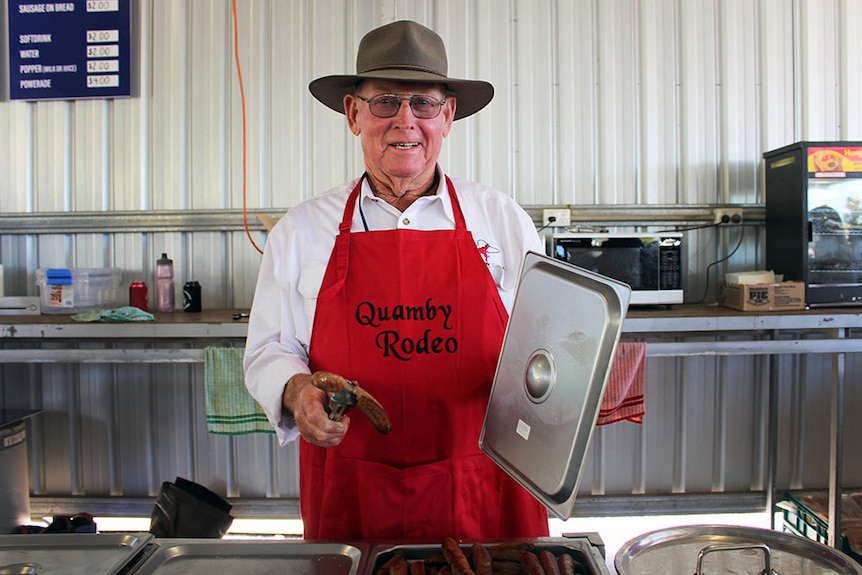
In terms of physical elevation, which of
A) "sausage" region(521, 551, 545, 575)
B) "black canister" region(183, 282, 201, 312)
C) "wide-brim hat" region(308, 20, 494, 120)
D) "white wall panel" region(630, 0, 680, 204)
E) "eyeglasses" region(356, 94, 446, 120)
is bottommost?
A: "sausage" region(521, 551, 545, 575)

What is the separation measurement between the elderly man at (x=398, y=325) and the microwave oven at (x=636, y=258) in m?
1.49

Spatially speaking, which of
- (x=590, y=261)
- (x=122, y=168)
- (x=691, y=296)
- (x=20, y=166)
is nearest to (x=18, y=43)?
(x=20, y=166)

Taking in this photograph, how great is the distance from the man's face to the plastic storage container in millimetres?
2414

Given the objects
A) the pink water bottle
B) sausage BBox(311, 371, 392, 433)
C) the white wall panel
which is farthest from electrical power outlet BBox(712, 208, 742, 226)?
the pink water bottle

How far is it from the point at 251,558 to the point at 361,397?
1.19 ft

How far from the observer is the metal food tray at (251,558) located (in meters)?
1.06

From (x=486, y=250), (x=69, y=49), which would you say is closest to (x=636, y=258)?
(x=486, y=250)

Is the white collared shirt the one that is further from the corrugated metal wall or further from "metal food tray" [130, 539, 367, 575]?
the corrugated metal wall

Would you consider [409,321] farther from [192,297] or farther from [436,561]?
[192,297]

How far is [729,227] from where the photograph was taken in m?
3.53

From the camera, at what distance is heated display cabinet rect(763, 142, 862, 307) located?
3.02 metres

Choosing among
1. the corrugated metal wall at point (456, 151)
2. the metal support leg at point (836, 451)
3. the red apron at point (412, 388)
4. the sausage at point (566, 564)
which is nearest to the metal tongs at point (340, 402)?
the red apron at point (412, 388)

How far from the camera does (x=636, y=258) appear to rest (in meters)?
3.09

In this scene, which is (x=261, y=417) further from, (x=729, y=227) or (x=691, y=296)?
(x=729, y=227)
